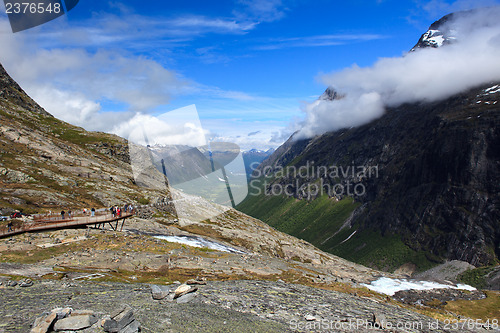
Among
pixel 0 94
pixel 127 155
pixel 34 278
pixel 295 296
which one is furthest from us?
pixel 0 94

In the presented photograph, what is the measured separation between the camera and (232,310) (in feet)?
73.5

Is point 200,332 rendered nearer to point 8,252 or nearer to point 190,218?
point 8,252

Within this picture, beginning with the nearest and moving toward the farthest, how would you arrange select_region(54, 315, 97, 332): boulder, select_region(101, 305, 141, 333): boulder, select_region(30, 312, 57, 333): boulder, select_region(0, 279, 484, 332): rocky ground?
select_region(30, 312, 57, 333): boulder → select_region(54, 315, 97, 332): boulder → select_region(101, 305, 141, 333): boulder → select_region(0, 279, 484, 332): rocky ground

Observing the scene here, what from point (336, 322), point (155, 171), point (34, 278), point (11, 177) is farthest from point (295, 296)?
point (155, 171)

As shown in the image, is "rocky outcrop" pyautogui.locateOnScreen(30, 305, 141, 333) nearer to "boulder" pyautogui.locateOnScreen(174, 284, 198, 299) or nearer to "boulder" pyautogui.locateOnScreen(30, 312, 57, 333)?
"boulder" pyautogui.locateOnScreen(30, 312, 57, 333)

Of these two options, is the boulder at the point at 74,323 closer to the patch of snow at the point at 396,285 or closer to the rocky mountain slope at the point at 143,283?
the rocky mountain slope at the point at 143,283

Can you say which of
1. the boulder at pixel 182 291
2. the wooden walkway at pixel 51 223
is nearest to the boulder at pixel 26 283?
the boulder at pixel 182 291

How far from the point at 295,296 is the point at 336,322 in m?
6.96

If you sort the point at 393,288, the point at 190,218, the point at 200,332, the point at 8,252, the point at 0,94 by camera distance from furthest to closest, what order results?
the point at 0,94
the point at 190,218
the point at 393,288
the point at 8,252
the point at 200,332

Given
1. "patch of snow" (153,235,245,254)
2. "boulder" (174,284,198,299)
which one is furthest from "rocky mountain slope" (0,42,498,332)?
"patch of snow" (153,235,245,254)

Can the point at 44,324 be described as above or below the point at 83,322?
above

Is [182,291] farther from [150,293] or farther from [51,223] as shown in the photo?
[51,223]

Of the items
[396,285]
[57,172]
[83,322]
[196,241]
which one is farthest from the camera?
[57,172]

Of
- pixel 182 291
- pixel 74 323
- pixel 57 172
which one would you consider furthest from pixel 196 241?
pixel 57 172
